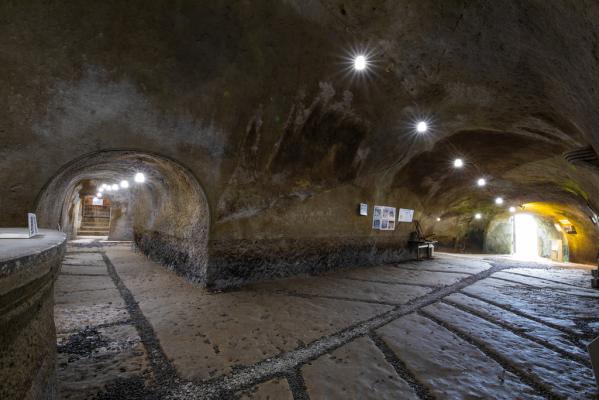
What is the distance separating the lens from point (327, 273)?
7.11 metres

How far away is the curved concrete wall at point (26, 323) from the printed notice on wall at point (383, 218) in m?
7.90

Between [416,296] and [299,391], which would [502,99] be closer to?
[416,296]

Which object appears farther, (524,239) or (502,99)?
(524,239)

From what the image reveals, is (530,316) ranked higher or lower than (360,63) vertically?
lower

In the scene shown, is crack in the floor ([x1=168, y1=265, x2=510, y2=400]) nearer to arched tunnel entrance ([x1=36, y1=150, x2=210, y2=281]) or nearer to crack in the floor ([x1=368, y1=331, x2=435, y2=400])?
crack in the floor ([x1=368, y1=331, x2=435, y2=400])

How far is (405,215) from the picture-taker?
396 inches

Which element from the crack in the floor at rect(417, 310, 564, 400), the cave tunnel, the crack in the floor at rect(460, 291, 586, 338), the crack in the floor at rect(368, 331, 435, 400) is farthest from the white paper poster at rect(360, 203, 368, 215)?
Answer: the crack in the floor at rect(368, 331, 435, 400)

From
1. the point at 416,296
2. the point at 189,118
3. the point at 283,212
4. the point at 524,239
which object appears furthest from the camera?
the point at 524,239

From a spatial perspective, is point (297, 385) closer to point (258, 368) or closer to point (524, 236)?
point (258, 368)

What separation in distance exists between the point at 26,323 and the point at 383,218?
8613 mm

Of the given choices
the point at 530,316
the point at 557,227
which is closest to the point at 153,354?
the point at 530,316

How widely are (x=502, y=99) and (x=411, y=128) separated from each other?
2.00 metres

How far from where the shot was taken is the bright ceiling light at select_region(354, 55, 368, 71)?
4547 millimetres

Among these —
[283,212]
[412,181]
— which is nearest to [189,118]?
[283,212]
